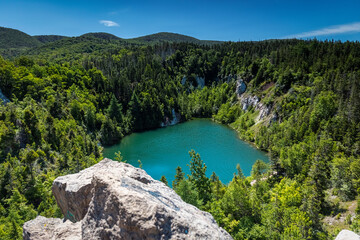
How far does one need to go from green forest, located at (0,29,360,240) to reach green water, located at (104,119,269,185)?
12.2ft

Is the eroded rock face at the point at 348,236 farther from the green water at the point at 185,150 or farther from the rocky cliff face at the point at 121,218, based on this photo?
the green water at the point at 185,150

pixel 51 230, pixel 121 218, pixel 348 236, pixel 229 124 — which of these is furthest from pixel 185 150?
pixel 121 218

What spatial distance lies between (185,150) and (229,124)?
3860 centimetres

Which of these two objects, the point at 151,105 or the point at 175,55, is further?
the point at 175,55

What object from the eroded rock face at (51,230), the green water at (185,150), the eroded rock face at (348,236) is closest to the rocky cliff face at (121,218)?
the eroded rock face at (51,230)

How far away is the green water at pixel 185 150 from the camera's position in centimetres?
5808

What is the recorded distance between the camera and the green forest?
28.4 m

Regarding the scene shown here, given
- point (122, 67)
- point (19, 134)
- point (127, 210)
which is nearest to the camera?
point (127, 210)

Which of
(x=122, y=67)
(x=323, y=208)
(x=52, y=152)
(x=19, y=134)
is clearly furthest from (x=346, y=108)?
(x=122, y=67)

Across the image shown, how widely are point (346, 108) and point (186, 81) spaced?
104 metres

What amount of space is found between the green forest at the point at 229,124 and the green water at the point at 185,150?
372 cm

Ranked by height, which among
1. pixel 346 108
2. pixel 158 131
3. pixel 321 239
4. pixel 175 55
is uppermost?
pixel 175 55

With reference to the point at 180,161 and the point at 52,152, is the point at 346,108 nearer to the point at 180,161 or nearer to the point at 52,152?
the point at 180,161

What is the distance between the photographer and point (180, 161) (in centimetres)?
6234
